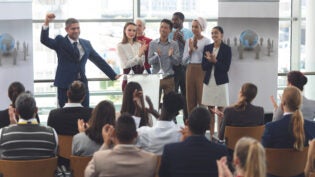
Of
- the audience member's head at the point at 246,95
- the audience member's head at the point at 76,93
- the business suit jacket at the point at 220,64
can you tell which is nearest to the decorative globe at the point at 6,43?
the business suit jacket at the point at 220,64

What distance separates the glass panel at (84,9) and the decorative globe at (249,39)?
2008mm

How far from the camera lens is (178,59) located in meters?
8.12

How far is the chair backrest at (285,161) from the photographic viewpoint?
4.78m

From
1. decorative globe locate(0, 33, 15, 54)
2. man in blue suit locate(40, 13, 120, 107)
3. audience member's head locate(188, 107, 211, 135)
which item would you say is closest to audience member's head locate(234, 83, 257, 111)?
audience member's head locate(188, 107, 211, 135)

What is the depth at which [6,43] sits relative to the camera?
8055 millimetres

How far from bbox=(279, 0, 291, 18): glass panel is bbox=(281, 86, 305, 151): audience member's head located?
5067 millimetres

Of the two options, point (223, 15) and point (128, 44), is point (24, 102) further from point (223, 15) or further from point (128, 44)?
point (223, 15)

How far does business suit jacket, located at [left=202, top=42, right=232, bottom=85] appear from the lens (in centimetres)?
786

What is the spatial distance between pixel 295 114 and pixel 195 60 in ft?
11.0

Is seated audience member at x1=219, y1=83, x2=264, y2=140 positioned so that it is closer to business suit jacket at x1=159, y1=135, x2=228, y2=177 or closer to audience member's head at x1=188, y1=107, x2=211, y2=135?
audience member's head at x1=188, y1=107, x2=211, y2=135

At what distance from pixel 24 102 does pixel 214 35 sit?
3.66 m

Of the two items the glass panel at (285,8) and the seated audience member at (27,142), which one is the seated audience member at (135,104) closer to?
the seated audience member at (27,142)

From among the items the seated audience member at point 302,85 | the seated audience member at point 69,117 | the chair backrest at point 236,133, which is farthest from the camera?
the seated audience member at point 302,85

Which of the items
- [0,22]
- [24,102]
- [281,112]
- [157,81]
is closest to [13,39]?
[0,22]
